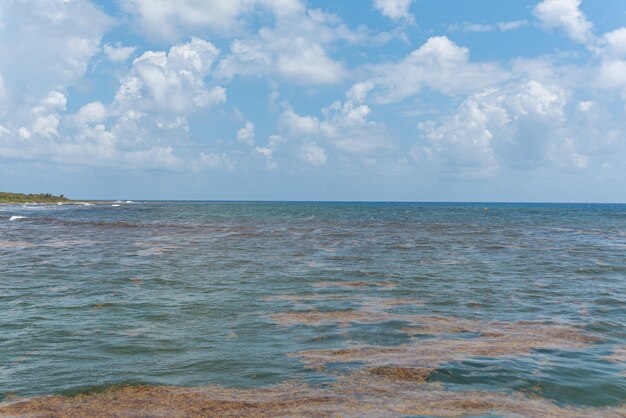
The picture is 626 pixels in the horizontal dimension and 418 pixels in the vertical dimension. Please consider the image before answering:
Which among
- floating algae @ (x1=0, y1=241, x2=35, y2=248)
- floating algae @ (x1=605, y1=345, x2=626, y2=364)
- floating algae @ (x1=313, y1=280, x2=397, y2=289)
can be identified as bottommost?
floating algae @ (x1=0, y1=241, x2=35, y2=248)

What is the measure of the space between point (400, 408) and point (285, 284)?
12221 millimetres

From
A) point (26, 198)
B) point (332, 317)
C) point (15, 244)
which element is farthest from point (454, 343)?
point (26, 198)

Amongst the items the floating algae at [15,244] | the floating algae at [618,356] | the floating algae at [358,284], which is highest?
the floating algae at [618,356]

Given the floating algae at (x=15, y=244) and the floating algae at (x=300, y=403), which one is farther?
the floating algae at (x=15, y=244)

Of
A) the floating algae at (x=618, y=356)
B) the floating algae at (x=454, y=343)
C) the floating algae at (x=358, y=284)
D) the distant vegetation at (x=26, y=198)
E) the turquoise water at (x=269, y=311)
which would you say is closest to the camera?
the turquoise water at (x=269, y=311)

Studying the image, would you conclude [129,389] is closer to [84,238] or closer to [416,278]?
[416,278]

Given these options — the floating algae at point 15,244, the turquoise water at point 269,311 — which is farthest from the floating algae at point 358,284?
the floating algae at point 15,244

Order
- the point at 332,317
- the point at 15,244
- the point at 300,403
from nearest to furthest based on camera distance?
the point at 300,403 < the point at 332,317 < the point at 15,244

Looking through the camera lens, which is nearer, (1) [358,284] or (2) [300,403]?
(2) [300,403]

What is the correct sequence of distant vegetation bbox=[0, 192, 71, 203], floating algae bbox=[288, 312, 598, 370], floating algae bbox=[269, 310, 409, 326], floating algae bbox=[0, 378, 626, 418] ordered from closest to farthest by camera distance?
floating algae bbox=[0, 378, 626, 418]
floating algae bbox=[288, 312, 598, 370]
floating algae bbox=[269, 310, 409, 326]
distant vegetation bbox=[0, 192, 71, 203]

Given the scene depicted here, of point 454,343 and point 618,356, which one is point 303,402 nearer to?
point 454,343

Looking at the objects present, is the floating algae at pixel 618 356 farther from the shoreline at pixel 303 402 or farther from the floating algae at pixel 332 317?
the floating algae at pixel 332 317

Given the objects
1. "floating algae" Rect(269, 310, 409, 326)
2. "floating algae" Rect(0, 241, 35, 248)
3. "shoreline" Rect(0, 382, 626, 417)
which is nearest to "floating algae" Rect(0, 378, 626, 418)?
"shoreline" Rect(0, 382, 626, 417)

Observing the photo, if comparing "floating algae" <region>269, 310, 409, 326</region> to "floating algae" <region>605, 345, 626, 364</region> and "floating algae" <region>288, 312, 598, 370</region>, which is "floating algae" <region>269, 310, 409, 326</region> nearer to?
"floating algae" <region>288, 312, 598, 370</region>
